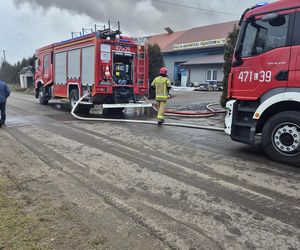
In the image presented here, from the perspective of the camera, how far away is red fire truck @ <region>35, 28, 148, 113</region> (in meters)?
11.6

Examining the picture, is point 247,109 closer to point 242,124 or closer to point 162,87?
point 242,124

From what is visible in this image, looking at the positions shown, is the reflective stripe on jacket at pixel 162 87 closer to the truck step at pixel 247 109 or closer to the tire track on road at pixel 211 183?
the tire track on road at pixel 211 183

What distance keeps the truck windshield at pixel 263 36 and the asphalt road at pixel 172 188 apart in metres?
2.07

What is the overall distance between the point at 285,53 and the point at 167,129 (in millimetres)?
4398

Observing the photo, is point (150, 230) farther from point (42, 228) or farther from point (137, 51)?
point (137, 51)

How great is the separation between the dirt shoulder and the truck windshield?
4.13 meters

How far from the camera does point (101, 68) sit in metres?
11.6

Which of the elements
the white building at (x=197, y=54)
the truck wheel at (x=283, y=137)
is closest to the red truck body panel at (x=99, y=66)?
the truck wheel at (x=283, y=137)

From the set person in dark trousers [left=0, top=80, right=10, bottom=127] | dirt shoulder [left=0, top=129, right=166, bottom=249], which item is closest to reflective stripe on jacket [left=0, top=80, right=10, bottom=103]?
person in dark trousers [left=0, top=80, right=10, bottom=127]

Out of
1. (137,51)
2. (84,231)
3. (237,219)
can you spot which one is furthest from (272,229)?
(137,51)

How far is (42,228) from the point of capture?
124 inches

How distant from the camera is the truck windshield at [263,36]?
5.67 meters

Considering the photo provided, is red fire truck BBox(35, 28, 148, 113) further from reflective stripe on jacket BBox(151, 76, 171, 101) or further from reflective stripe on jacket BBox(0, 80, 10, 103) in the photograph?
reflective stripe on jacket BBox(0, 80, 10, 103)

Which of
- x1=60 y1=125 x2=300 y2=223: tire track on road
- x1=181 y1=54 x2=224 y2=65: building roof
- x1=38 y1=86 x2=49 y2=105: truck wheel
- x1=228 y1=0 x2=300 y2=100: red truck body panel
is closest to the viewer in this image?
x1=60 y1=125 x2=300 y2=223: tire track on road
